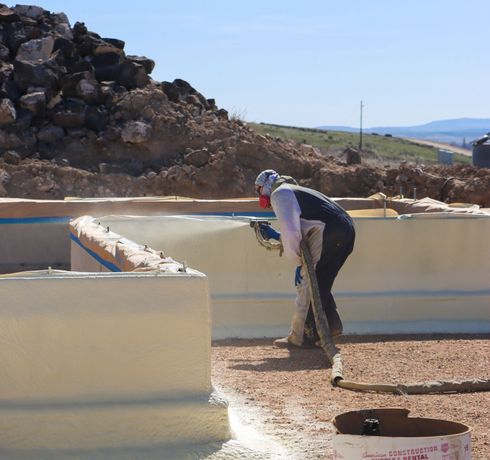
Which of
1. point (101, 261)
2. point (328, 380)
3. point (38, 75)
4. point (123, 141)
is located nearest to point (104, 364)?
point (328, 380)

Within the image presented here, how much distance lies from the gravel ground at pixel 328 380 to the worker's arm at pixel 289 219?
0.89m

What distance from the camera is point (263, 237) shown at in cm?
1088

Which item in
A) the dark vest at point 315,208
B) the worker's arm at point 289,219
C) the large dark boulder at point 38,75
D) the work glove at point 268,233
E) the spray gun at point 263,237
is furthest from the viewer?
the large dark boulder at point 38,75

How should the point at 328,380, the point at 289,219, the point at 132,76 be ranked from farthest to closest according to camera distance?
the point at 132,76, the point at 289,219, the point at 328,380

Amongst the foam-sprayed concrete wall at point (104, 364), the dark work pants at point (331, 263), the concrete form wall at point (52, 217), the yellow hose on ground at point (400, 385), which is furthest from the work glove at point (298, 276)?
the concrete form wall at point (52, 217)

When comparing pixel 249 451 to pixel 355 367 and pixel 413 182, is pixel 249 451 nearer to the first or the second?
pixel 355 367

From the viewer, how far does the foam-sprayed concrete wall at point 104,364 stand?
6191mm

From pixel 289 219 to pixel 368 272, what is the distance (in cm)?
176

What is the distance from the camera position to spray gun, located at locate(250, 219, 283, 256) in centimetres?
1073

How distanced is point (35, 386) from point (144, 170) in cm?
2075

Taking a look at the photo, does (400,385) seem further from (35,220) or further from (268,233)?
(35,220)

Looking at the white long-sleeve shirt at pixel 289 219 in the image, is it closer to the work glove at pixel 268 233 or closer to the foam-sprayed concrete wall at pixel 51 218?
the work glove at pixel 268 233

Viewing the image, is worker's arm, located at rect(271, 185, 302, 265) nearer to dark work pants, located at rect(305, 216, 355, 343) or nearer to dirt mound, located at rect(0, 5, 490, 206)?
dark work pants, located at rect(305, 216, 355, 343)

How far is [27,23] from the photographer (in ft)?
101
